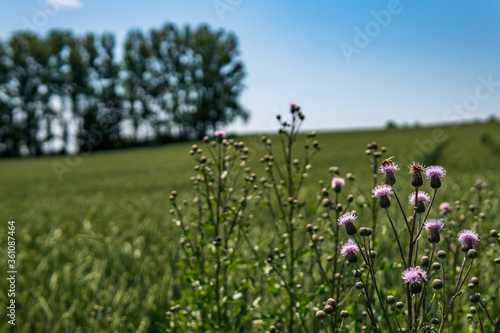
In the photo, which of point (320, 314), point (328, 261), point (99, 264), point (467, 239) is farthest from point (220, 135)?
point (99, 264)

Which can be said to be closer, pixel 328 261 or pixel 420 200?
pixel 420 200

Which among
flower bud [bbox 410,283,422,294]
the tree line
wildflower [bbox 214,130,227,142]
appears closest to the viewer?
flower bud [bbox 410,283,422,294]

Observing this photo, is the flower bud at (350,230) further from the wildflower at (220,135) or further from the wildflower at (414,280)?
the wildflower at (220,135)

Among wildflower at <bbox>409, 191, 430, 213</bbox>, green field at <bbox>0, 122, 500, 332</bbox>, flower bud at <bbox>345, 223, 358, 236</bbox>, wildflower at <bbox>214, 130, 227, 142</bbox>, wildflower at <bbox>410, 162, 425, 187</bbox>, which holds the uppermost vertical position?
wildflower at <bbox>214, 130, 227, 142</bbox>

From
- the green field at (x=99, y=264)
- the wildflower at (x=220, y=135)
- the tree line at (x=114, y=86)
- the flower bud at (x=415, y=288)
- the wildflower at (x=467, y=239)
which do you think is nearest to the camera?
the flower bud at (x=415, y=288)

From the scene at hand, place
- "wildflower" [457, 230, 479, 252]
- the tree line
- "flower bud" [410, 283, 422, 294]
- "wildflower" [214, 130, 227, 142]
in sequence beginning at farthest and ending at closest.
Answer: the tree line < "wildflower" [214, 130, 227, 142] < "wildflower" [457, 230, 479, 252] < "flower bud" [410, 283, 422, 294]

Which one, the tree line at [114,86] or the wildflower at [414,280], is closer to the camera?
the wildflower at [414,280]

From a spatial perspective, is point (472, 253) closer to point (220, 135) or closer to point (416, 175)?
point (416, 175)

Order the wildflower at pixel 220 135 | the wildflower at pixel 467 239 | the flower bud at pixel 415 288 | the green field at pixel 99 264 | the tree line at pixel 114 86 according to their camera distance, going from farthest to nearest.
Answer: the tree line at pixel 114 86
the green field at pixel 99 264
the wildflower at pixel 220 135
the wildflower at pixel 467 239
the flower bud at pixel 415 288

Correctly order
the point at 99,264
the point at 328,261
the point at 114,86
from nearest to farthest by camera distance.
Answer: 1. the point at 328,261
2. the point at 99,264
3. the point at 114,86

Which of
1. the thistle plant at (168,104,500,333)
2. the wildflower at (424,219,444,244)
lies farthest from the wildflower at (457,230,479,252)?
the wildflower at (424,219,444,244)

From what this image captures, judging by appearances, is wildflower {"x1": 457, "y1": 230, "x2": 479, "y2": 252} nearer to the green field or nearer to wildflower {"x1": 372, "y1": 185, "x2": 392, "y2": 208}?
wildflower {"x1": 372, "y1": 185, "x2": 392, "y2": 208}

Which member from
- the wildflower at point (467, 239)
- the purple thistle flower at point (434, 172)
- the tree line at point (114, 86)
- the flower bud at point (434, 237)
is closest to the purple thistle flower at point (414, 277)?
the flower bud at point (434, 237)

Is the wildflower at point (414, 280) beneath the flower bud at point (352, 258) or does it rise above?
beneath
